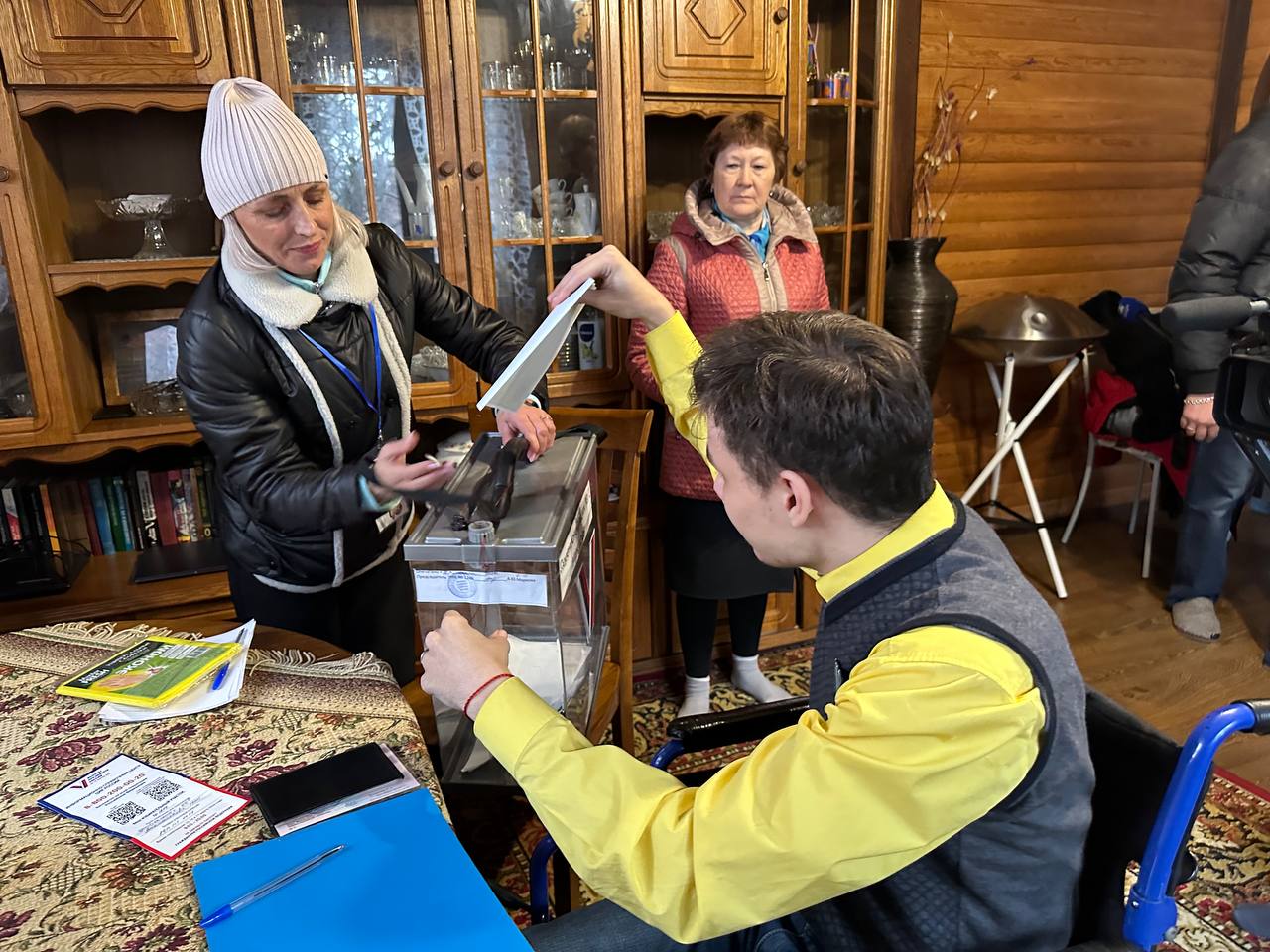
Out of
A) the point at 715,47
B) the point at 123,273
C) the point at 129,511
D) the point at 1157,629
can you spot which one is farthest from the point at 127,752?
the point at 1157,629

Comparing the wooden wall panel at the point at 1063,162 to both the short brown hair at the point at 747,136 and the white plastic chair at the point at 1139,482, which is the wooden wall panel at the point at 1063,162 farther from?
the short brown hair at the point at 747,136

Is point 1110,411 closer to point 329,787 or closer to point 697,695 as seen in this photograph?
point 697,695

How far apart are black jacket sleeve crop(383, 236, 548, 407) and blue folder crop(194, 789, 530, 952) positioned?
99cm

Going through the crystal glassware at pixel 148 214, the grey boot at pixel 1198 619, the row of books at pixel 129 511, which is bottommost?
the grey boot at pixel 1198 619

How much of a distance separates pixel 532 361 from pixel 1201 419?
7.61 ft

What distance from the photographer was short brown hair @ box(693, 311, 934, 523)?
83cm

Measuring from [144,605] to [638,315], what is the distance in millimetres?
1475

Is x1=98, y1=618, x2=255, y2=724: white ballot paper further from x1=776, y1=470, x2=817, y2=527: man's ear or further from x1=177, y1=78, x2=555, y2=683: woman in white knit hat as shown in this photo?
x1=776, y1=470, x2=817, y2=527: man's ear

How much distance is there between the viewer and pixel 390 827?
0.90 meters

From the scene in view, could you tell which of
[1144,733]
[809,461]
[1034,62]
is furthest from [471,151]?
[1034,62]

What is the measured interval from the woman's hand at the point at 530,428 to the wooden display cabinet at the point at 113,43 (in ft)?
3.77

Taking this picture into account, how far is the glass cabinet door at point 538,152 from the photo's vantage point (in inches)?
87.4

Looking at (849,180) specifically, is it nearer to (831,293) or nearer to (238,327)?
(831,293)

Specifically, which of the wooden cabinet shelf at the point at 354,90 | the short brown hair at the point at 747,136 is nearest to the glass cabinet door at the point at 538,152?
the wooden cabinet shelf at the point at 354,90
